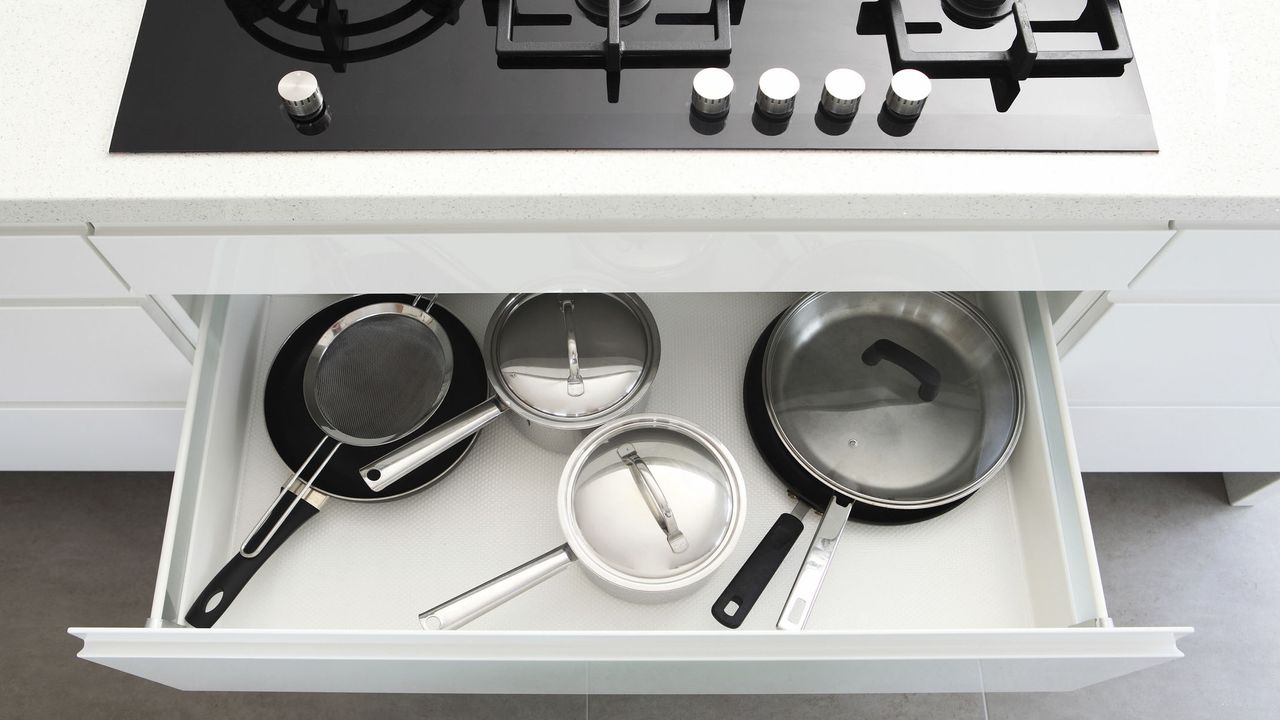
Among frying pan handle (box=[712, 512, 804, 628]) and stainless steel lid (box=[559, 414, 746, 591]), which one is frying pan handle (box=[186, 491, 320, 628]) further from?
frying pan handle (box=[712, 512, 804, 628])

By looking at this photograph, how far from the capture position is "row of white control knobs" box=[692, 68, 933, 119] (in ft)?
2.44

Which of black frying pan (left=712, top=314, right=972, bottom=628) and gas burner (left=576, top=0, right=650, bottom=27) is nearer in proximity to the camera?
gas burner (left=576, top=0, right=650, bottom=27)

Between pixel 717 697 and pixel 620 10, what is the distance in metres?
0.97

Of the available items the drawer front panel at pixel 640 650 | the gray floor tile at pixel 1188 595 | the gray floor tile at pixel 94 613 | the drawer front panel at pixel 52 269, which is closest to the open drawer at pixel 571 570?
the drawer front panel at pixel 640 650

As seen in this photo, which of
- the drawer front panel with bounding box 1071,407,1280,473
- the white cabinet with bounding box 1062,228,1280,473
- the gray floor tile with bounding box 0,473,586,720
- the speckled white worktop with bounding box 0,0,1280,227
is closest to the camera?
the speckled white worktop with bounding box 0,0,1280,227

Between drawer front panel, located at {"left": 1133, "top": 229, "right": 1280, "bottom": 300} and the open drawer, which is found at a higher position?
drawer front panel, located at {"left": 1133, "top": 229, "right": 1280, "bottom": 300}

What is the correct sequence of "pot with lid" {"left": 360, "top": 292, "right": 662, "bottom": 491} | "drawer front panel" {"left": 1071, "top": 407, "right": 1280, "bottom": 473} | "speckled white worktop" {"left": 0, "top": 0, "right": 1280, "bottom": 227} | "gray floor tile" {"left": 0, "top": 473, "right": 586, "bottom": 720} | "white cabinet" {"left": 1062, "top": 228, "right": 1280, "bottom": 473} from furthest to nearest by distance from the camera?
"gray floor tile" {"left": 0, "top": 473, "right": 586, "bottom": 720} → "drawer front panel" {"left": 1071, "top": 407, "right": 1280, "bottom": 473} → "pot with lid" {"left": 360, "top": 292, "right": 662, "bottom": 491} → "white cabinet" {"left": 1062, "top": 228, "right": 1280, "bottom": 473} → "speckled white worktop" {"left": 0, "top": 0, "right": 1280, "bottom": 227}

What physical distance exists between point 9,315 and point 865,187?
2.63ft

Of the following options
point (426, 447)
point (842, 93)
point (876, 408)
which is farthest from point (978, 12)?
point (426, 447)

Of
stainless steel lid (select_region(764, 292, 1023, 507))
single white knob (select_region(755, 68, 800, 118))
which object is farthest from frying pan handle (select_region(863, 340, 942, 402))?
single white knob (select_region(755, 68, 800, 118))

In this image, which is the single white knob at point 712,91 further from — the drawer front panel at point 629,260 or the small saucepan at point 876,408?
the small saucepan at point 876,408

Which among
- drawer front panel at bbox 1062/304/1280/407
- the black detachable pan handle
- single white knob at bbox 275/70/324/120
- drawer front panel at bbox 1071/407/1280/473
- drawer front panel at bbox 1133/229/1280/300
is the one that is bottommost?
drawer front panel at bbox 1071/407/1280/473

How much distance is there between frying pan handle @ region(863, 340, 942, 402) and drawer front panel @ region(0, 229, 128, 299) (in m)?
0.75

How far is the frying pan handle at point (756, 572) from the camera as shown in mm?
914
